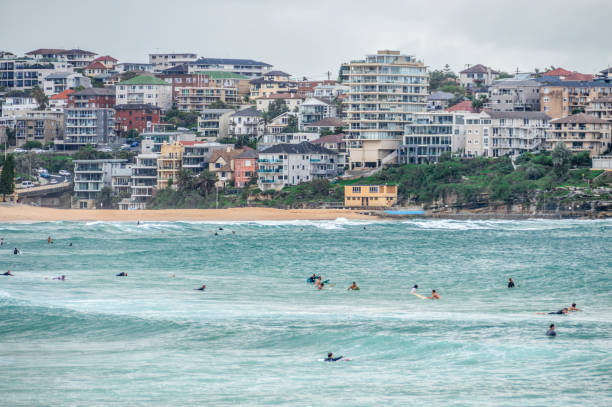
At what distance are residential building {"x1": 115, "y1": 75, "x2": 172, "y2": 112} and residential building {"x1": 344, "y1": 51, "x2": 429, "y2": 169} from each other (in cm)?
5687

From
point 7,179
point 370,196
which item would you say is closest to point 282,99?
point 370,196

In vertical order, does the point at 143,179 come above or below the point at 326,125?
below

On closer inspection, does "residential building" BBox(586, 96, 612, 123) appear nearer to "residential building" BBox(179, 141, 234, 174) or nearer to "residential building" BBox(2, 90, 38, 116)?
"residential building" BBox(179, 141, 234, 174)

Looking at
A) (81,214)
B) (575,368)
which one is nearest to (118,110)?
(81,214)

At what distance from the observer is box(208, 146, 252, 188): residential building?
14050 cm

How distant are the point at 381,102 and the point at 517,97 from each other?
27.2 metres

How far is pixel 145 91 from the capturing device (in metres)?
191

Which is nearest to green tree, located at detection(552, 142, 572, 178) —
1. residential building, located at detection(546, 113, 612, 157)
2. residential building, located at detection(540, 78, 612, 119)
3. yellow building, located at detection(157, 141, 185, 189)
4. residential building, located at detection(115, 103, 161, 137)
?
residential building, located at detection(546, 113, 612, 157)

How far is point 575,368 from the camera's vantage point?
40.1 metres

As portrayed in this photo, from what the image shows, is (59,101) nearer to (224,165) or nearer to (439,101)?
(224,165)

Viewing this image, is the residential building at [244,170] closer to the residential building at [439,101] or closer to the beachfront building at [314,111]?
the beachfront building at [314,111]

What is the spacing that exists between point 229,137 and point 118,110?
26.6 meters

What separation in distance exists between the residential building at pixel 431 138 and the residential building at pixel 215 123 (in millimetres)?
39991

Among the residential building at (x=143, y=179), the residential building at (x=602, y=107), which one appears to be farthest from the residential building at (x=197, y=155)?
the residential building at (x=602, y=107)
